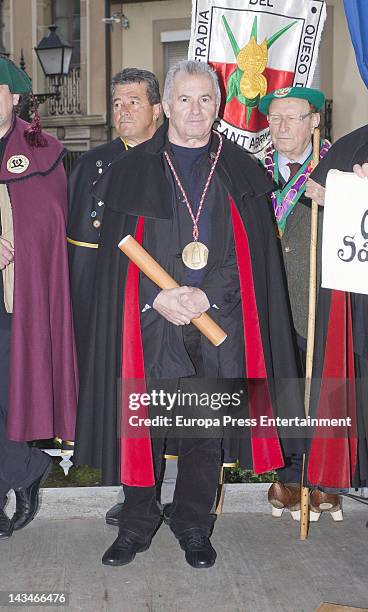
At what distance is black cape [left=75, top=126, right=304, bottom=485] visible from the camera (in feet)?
12.3

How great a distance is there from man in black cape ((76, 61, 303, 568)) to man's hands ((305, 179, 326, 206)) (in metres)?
0.21

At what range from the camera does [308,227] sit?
4180mm

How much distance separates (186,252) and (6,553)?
5.18ft

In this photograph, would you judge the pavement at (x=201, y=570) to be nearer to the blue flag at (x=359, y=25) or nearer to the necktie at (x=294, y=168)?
the necktie at (x=294, y=168)

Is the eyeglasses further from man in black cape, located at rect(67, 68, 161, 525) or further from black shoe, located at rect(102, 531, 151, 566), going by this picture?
black shoe, located at rect(102, 531, 151, 566)

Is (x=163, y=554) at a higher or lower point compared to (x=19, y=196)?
lower

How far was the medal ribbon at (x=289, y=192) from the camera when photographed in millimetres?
4125

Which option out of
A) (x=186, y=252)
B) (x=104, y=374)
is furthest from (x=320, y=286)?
(x=104, y=374)

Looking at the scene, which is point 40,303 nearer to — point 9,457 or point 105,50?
point 9,457

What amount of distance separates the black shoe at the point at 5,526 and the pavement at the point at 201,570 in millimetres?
32

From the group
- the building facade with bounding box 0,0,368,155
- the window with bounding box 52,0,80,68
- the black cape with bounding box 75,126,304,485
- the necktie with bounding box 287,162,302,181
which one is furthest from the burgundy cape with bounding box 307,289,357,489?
the window with bounding box 52,0,80,68

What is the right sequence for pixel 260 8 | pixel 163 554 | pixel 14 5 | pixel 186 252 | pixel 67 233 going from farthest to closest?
pixel 14 5, pixel 260 8, pixel 67 233, pixel 163 554, pixel 186 252

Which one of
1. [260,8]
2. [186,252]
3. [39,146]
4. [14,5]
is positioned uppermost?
[14,5]

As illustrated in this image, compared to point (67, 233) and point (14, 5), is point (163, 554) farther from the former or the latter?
point (14, 5)
